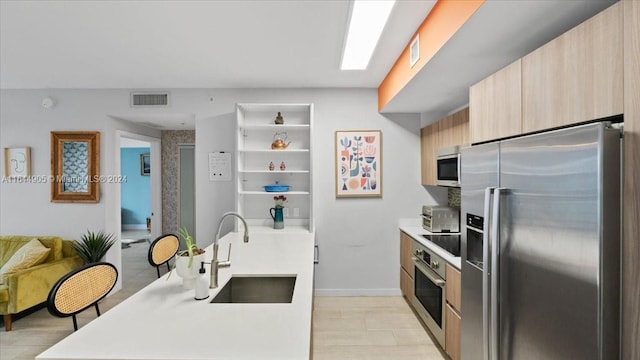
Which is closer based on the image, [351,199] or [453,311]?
[453,311]

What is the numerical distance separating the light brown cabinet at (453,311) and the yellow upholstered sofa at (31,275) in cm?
393

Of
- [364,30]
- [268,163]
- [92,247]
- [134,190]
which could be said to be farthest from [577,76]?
[134,190]

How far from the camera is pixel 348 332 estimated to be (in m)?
2.78

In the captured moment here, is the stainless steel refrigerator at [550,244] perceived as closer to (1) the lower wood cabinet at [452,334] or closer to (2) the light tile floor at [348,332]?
(1) the lower wood cabinet at [452,334]

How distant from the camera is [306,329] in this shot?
1.14 metres

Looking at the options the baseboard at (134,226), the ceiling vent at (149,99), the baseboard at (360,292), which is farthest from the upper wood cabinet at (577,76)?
the baseboard at (134,226)

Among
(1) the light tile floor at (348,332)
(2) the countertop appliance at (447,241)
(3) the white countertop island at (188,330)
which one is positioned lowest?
(1) the light tile floor at (348,332)

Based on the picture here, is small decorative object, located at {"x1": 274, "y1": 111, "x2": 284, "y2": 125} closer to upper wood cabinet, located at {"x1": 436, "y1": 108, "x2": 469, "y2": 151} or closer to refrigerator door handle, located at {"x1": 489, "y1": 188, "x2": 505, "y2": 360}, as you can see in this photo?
upper wood cabinet, located at {"x1": 436, "y1": 108, "x2": 469, "y2": 151}

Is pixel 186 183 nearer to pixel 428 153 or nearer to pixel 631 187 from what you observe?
pixel 428 153

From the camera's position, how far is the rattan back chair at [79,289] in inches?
56.9

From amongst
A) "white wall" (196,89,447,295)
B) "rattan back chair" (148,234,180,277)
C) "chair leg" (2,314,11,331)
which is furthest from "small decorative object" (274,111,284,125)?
"chair leg" (2,314,11,331)

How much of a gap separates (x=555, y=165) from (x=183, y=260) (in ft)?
5.59

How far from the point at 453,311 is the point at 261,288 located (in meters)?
1.44

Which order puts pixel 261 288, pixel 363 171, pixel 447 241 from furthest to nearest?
pixel 363 171 < pixel 447 241 < pixel 261 288
